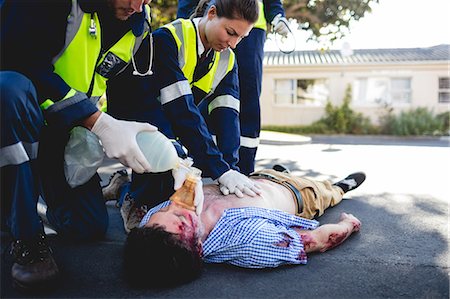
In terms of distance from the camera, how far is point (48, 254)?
163 centimetres

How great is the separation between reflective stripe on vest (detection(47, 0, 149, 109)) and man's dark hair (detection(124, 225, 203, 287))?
0.58 metres

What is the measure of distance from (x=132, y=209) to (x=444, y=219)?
1.75m

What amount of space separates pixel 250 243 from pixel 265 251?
0.22 feet

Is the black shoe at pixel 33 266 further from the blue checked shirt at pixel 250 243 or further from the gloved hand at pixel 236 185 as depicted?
the gloved hand at pixel 236 185

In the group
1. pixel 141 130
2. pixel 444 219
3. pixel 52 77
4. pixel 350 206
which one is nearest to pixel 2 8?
pixel 52 77

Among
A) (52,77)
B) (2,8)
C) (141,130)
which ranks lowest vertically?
(141,130)

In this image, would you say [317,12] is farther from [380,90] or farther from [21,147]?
[380,90]

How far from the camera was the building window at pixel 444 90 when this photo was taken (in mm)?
16391

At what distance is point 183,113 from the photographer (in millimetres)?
2090

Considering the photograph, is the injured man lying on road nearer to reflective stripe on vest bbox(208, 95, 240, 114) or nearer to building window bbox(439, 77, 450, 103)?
reflective stripe on vest bbox(208, 95, 240, 114)

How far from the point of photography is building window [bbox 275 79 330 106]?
55.5 feet

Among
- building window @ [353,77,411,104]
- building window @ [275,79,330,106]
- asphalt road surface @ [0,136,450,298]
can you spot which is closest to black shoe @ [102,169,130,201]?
asphalt road surface @ [0,136,450,298]

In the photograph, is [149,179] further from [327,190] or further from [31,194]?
[327,190]

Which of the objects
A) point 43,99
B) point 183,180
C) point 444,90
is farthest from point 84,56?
point 444,90
